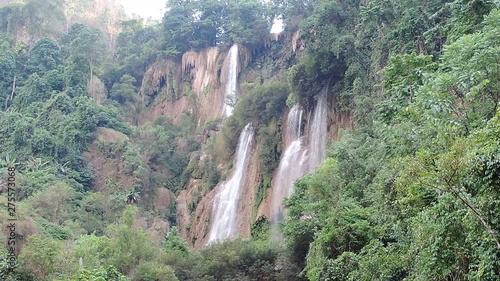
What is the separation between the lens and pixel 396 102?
13578 mm

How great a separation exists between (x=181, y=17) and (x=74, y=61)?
8.26m

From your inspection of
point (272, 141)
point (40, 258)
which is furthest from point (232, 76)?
point (40, 258)

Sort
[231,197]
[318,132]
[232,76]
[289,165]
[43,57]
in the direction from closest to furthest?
1. [318,132]
2. [289,165]
3. [231,197]
4. [232,76]
5. [43,57]

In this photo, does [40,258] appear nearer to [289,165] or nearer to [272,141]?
[289,165]

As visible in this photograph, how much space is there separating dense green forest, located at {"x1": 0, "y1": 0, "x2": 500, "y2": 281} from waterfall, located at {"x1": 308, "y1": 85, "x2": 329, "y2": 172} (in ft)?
1.58

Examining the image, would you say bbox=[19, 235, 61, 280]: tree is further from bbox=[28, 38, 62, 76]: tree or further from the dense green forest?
bbox=[28, 38, 62, 76]: tree

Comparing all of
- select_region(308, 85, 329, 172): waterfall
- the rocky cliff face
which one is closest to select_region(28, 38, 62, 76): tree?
the rocky cliff face

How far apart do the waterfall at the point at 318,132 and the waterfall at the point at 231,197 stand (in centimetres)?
430

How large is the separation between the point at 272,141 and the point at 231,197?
3.61 meters

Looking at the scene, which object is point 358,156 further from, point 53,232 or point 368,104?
point 53,232

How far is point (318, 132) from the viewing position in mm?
23969

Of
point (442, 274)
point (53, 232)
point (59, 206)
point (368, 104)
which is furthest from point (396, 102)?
point (59, 206)

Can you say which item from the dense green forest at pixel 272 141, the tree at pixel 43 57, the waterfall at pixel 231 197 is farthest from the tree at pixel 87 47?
the waterfall at pixel 231 197

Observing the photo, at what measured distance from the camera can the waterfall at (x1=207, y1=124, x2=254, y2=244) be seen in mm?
25938
